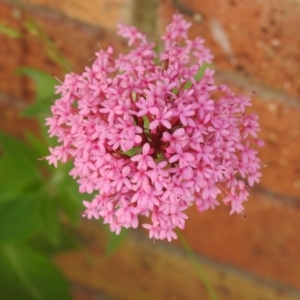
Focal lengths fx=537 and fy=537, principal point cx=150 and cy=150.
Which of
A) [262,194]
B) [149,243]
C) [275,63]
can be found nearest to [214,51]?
[275,63]

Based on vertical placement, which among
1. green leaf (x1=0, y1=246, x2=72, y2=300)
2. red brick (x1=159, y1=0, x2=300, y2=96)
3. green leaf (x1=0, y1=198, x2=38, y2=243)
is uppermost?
red brick (x1=159, y1=0, x2=300, y2=96)

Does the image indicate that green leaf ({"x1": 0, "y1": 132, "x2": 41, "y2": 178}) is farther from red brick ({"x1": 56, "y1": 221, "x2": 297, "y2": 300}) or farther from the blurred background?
red brick ({"x1": 56, "y1": 221, "x2": 297, "y2": 300})

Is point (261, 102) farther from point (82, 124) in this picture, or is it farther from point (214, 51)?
point (82, 124)

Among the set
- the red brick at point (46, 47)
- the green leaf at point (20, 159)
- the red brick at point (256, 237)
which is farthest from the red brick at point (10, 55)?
the red brick at point (256, 237)

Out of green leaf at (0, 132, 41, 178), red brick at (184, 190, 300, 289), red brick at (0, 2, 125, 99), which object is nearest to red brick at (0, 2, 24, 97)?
red brick at (0, 2, 125, 99)

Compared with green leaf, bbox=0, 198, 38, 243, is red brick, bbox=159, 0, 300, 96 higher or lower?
higher

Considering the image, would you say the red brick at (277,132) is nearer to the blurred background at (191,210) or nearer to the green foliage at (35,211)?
the blurred background at (191,210)

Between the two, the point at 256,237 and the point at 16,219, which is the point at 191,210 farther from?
the point at 16,219
